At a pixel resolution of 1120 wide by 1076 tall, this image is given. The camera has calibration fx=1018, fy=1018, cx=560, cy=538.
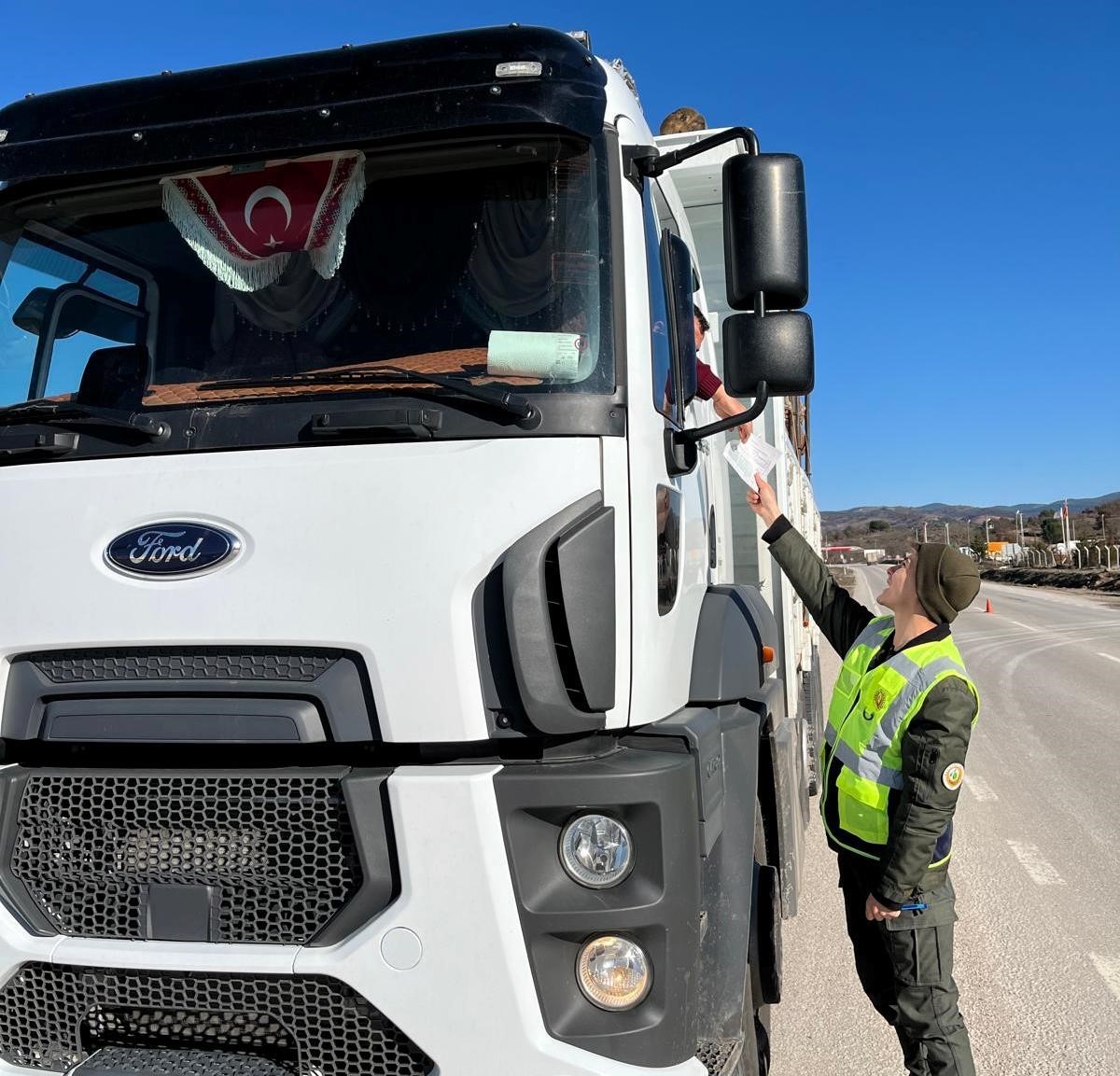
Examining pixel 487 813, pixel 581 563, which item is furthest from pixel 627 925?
pixel 581 563

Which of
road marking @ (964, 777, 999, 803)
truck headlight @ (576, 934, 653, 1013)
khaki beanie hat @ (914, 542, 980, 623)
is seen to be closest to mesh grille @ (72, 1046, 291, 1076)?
truck headlight @ (576, 934, 653, 1013)

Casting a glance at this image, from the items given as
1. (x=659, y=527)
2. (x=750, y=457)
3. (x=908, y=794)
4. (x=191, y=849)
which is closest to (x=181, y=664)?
(x=191, y=849)

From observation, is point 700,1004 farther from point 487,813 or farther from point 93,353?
point 93,353

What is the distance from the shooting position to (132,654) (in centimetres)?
223

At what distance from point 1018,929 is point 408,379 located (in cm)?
400

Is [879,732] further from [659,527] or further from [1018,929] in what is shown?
[1018,929]

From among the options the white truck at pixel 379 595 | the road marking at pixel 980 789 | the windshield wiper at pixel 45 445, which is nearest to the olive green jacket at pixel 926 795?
the white truck at pixel 379 595

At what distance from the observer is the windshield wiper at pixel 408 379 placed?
83.7 inches

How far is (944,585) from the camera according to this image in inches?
120

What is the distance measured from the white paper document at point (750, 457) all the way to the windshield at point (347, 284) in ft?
3.85

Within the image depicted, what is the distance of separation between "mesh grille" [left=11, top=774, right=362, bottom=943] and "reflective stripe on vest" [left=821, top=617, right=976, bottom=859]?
155cm

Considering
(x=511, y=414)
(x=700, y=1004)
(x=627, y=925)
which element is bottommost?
(x=700, y=1004)

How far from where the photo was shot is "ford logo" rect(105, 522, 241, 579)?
218 centimetres

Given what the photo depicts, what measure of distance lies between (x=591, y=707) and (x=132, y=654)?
1.02m
